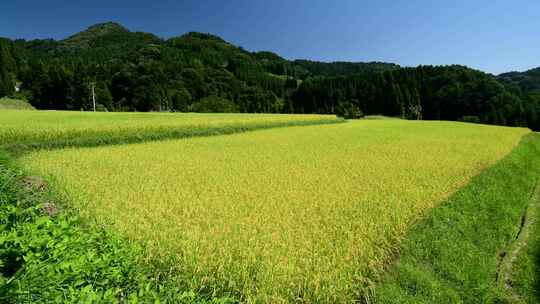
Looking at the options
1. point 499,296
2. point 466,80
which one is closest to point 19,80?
point 499,296

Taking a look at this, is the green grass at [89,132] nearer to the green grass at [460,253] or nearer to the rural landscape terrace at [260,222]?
the rural landscape terrace at [260,222]

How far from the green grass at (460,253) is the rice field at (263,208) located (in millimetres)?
275

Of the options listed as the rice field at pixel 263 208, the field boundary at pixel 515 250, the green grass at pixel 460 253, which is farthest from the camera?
the field boundary at pixel 515 250

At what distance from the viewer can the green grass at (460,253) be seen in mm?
3836

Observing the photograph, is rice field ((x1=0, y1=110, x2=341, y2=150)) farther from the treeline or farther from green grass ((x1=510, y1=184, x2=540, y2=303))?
the treeline

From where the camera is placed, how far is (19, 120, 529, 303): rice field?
3430 mm

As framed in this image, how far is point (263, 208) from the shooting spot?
5672mm

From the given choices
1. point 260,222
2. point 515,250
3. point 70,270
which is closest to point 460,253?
point 515,250

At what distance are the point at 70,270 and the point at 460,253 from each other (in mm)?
5478

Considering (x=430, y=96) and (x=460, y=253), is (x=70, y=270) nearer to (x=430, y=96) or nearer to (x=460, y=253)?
(x=460, y=253)

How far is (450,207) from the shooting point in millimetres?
6586

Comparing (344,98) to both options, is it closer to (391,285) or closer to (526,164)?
(526,164)

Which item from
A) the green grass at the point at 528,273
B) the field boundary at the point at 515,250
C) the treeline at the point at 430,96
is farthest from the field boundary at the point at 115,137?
the treeline at the point at 430,96

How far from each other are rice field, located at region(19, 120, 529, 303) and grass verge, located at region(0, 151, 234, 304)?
401 millimetres
